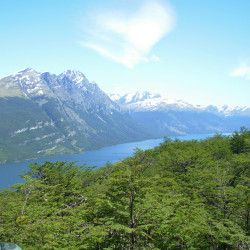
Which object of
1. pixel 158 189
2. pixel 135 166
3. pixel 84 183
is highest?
pixel 135 166

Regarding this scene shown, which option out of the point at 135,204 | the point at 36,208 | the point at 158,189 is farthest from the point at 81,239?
the point at 158,189

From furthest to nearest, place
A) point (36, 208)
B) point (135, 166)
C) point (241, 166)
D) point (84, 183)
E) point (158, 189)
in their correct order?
1. point (84, 183)
2. point (241, 166)
3. point (158, 189)
4. point (36, 208)
5. point (135, 166)

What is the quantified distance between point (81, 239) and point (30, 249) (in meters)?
4.63

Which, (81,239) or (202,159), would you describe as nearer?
(81,239)

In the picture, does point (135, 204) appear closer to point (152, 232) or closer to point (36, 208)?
point (152, 232)

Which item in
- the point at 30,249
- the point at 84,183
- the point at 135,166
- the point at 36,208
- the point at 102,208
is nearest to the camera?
the point at 30,249

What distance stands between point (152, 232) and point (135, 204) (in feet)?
11.3

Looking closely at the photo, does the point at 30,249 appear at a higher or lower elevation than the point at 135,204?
lower

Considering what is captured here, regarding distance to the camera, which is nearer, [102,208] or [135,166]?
[135,166]

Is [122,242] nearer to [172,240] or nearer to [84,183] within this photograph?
[172,240]

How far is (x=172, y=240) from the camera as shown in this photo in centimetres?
1958

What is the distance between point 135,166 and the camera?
20125 mm

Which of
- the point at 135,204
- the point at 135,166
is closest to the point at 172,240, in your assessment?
the point at 135,204

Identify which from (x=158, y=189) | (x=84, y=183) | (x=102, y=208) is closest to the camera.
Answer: (x=102, y=208)
